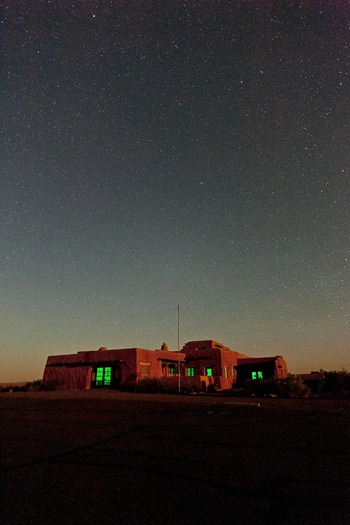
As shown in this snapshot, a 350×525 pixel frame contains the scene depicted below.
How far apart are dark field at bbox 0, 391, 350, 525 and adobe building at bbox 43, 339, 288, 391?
2143cm

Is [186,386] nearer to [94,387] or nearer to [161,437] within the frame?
[94,387]

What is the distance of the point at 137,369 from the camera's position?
101 feet

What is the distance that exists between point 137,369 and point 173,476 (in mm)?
26790

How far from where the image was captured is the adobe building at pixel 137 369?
30672 millimetres

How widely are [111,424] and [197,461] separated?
15.0 ft

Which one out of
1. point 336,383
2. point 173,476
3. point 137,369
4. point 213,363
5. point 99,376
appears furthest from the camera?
point 213,363

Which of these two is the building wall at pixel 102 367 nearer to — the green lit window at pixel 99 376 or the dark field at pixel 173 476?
the green lit window at pixel 99 376

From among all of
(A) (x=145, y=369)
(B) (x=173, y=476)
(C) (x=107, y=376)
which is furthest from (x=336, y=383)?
(B) (x=173, y=476)

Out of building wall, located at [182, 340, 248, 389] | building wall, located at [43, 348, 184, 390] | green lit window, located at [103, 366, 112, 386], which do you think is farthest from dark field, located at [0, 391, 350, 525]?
building wall, located at [182, 340, 248, 389]

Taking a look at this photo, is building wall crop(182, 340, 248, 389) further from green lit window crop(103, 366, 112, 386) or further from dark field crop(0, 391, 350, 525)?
dark field crop(0, 391, 350, 525)

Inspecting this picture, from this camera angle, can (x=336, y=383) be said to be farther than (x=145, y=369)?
No

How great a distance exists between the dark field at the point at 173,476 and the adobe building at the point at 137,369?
70.3 ft

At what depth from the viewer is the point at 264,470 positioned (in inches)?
200

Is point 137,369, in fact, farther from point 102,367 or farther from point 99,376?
point 99,376
